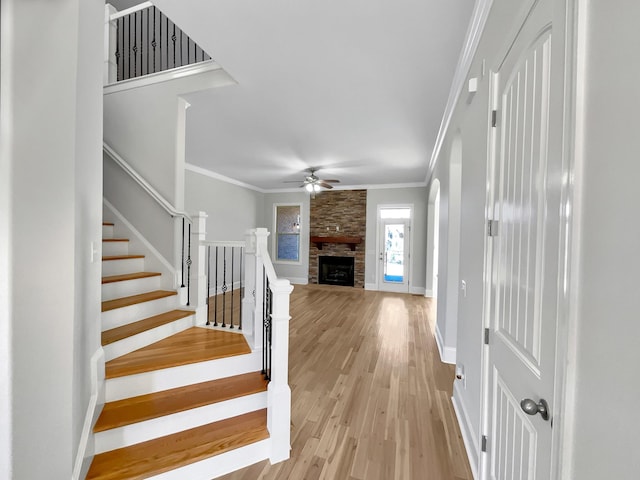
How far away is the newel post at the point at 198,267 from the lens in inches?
108

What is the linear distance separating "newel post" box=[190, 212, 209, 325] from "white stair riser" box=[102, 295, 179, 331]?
0.69 feet

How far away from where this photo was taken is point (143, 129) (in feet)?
9.64

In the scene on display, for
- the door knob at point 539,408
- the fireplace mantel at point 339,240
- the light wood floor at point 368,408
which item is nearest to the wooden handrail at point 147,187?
the light wood floor at point 368,408

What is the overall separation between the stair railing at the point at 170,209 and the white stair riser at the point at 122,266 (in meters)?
0.45

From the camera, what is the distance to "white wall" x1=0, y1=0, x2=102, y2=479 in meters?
0.91

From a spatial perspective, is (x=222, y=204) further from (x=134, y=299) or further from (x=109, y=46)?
(x=134, y=299)

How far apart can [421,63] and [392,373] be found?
2.93 meters

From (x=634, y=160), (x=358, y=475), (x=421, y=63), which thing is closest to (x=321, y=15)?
(x=421, y=63)

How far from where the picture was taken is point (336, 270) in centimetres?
769

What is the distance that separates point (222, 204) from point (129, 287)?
4.14 metres

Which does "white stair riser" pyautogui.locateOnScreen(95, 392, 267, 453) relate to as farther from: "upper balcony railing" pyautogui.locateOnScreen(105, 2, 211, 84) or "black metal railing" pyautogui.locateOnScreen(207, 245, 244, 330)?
"upper balcony railing" pyautogui.locateOnScreen(105, 2, 211, 84)

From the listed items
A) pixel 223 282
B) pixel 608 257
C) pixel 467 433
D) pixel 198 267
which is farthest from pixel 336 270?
pixel 608 257

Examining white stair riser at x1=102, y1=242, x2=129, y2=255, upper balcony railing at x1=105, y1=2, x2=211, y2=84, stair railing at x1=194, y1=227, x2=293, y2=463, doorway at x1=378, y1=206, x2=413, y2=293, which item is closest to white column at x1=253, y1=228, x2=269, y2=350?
stair railing at x1=194, y1=227, x2=293, y2=463

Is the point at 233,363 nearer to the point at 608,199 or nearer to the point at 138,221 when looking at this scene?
the point at 138,221
